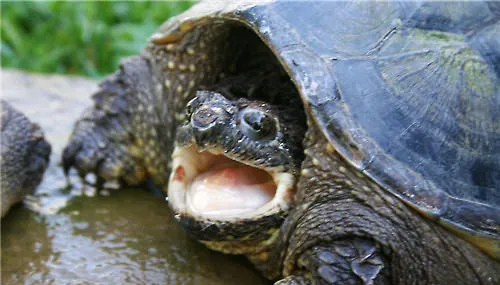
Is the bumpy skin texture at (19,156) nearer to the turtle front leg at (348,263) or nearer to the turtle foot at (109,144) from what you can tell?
the turtle foot at (109,144)

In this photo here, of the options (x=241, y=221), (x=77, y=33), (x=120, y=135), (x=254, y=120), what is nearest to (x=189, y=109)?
(x=254, y=120)

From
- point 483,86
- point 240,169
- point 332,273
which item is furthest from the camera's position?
point 240,169

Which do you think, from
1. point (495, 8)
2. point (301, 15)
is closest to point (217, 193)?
point (301, 15)

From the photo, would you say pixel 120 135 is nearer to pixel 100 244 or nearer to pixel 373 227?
pixel 100 244

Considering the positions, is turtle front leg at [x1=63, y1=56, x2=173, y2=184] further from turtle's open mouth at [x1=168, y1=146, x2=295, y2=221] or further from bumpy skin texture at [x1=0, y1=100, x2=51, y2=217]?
turtle's open mouth at [x1=168, y1=146, x2=295, y2=221]

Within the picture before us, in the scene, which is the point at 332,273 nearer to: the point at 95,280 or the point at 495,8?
the point at 95,280
